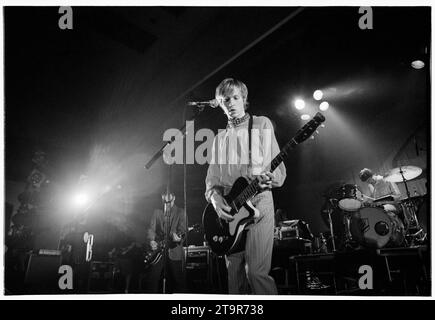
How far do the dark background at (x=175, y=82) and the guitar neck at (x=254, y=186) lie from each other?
930 millimetres

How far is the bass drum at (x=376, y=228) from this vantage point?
9.59 ft

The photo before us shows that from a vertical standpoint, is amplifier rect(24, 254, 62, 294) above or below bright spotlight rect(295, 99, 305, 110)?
below

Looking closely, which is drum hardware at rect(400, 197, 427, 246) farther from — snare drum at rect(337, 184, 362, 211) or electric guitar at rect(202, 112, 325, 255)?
electric guitar at rect(202, 112, 325, 255)

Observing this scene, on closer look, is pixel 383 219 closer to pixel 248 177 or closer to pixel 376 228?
pixel 376 228

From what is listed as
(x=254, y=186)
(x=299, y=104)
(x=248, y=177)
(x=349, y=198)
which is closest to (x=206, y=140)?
(x=248, y=177)

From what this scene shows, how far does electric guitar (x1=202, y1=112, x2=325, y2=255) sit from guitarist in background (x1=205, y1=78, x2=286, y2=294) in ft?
0.13

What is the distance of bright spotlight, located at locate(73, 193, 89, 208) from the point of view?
4.09m

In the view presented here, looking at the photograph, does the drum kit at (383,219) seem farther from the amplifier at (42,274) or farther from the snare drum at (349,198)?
the amplifier at (42,274)

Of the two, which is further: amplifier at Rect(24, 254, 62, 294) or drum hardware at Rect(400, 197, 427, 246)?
drum hardware at Rect(400, 197, 427, 246)

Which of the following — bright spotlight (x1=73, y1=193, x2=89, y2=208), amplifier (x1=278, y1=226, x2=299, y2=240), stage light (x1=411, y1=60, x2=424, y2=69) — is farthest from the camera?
bright spotlight (x1=73, y1=193, x2=89, y2=208)

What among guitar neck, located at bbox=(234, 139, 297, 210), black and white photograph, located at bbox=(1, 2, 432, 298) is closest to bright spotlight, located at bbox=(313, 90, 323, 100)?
black and white photograph, located at bbox=(1, 2, 432, 298)

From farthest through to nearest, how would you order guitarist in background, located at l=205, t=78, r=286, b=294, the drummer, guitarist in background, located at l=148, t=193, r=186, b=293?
the drummer → guitarist in background, located at l=148, t=193, r=186, b=293 → guitarist in background, located at l=205, t=78, r=286, b=294
